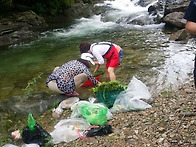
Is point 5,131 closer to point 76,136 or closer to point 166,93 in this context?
point 76,136

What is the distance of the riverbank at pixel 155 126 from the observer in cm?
322

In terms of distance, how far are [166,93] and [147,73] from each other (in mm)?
1462

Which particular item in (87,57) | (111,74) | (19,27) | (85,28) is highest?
(87,57)

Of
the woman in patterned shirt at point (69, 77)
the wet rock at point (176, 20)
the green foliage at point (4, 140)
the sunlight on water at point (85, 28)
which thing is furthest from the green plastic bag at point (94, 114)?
the sunlight on water at point (85, 28)

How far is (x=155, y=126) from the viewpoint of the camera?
139 inches

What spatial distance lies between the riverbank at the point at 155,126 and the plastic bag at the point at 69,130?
0.08 meters

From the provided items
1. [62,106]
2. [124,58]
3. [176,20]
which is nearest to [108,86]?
[62,106]

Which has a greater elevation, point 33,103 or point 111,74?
point 111,74

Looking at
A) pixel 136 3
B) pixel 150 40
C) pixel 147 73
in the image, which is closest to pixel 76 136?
pixel 147 73

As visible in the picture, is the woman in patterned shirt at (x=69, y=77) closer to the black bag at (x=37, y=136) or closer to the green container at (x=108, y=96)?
the green container at (x=108, y=96)

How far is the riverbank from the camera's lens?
3.22 metres

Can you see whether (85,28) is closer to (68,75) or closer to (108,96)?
(68,75)

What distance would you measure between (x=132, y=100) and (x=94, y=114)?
740 mm

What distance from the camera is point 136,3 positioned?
61.7 feet
